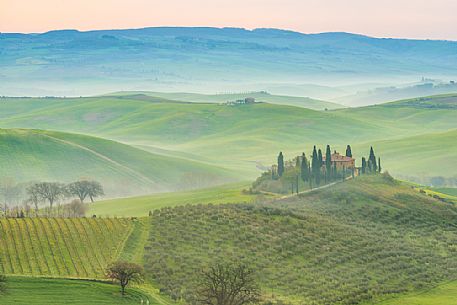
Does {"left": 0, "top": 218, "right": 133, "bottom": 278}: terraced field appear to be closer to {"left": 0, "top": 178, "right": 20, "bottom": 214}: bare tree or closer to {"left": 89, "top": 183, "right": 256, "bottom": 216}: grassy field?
{"left": 89, "top": 183, "right": 256, "bottom": 216}: grassy field

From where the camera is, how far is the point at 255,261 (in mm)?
86938

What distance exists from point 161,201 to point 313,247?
1985 inches

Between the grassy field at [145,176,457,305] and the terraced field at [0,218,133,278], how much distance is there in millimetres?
4263

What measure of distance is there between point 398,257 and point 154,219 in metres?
26.9

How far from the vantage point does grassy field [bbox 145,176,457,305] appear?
81062 millimetres

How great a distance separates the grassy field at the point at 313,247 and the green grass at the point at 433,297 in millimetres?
1347

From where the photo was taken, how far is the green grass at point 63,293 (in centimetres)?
6613

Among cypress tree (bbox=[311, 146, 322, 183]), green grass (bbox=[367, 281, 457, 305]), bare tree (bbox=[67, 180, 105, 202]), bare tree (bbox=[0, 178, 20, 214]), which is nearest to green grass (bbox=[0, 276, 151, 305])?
green grass (bbox=[367, 281, 457, 305])

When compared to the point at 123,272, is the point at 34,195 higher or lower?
lower

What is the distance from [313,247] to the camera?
94688mm

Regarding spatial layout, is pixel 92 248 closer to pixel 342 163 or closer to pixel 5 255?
pixel 5 255

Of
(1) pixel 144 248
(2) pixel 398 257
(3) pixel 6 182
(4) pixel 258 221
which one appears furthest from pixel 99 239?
(3) pixel 6 182

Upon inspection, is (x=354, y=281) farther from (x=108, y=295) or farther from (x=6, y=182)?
(x=6, y=182)

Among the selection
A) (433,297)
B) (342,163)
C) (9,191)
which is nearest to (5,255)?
(433,297)
